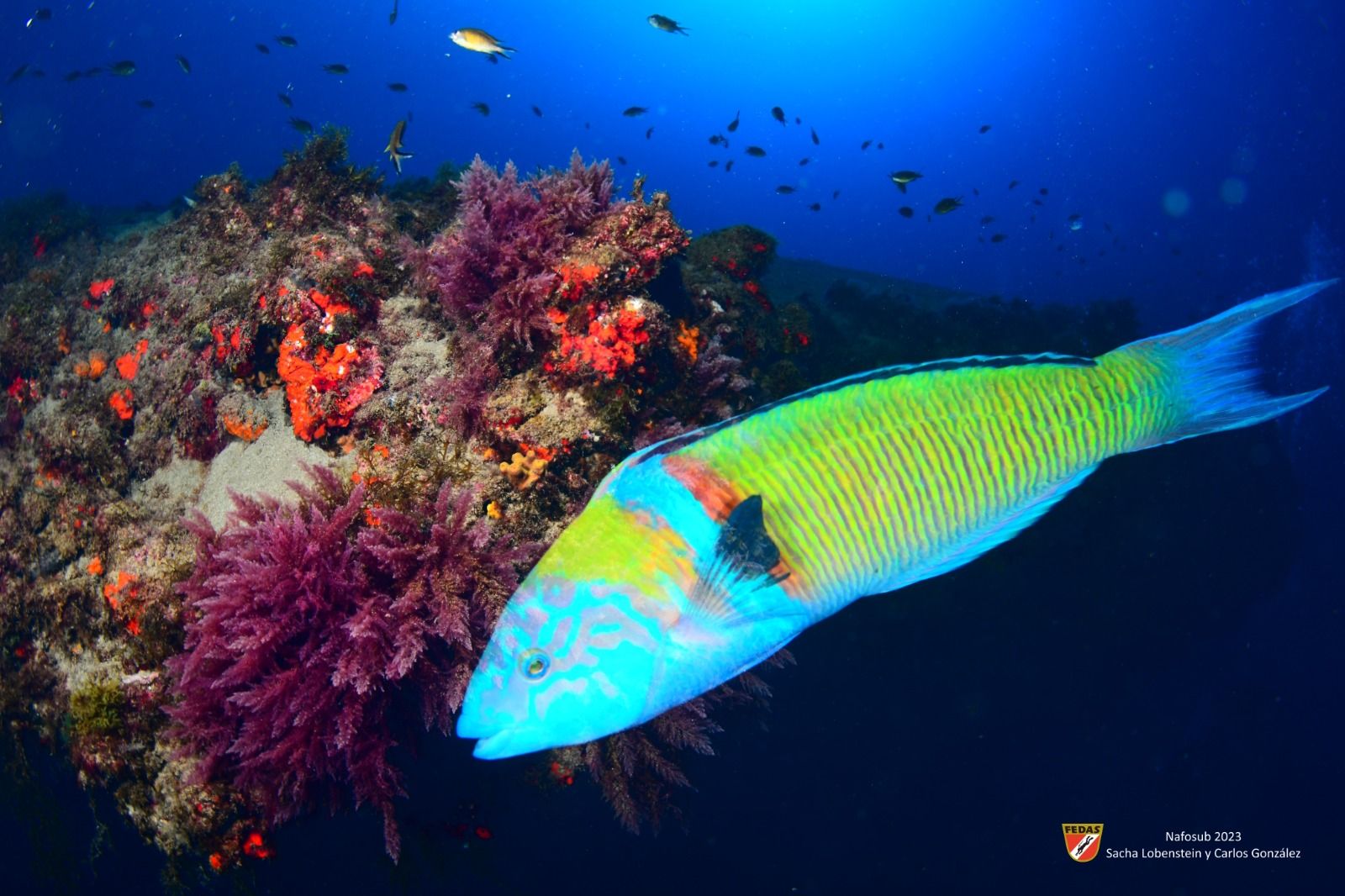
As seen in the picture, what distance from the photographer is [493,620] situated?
9.98 feet

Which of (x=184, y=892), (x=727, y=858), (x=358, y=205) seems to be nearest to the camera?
(x=184, y=892)

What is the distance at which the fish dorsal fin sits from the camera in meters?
1.56

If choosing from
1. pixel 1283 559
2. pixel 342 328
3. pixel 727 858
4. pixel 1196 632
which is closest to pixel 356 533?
pixel 342 328

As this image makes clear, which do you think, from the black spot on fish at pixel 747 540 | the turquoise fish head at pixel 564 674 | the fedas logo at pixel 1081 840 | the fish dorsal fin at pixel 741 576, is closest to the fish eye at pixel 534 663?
the turquoise fish head at pixel 564 674

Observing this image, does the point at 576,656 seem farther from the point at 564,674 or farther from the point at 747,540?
the point at 747,540

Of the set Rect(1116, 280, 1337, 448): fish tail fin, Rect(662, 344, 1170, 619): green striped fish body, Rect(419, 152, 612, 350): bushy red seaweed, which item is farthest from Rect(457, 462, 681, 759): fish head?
Rect(419, 152, 612, 350): bushy red seaweed

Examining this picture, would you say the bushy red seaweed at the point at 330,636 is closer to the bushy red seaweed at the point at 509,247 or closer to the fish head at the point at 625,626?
the bushy red seaweed at the point at 509,247

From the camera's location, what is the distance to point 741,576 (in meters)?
1.58

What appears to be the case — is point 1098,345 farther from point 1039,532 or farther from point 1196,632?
point 1196,632

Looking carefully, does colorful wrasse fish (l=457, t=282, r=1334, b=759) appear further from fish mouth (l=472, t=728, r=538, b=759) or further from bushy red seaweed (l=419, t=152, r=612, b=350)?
bushy red seaweed (l=419, t=152, r=612, b=350)

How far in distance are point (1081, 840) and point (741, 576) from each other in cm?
1137

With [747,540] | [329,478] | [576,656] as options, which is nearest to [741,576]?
[747,540]

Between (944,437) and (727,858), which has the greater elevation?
(944,437)

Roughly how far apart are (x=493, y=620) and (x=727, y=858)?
5.86m
